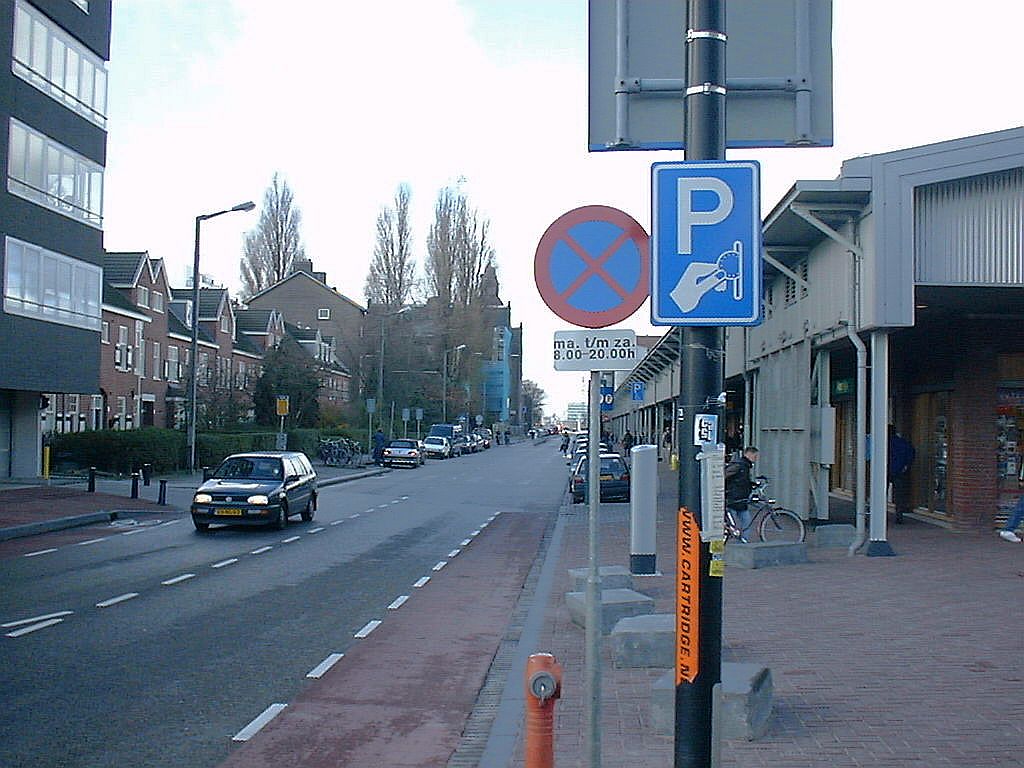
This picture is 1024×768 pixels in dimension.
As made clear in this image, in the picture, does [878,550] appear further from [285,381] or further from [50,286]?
[285,381]

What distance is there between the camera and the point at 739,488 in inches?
672

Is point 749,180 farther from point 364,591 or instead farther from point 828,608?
point 364,591

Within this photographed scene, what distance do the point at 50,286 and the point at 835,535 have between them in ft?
79.6

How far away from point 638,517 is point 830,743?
25.3 feet

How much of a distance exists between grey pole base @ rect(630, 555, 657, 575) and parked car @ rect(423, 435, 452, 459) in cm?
5656

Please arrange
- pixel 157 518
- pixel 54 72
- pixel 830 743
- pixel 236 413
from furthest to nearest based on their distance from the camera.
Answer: pixel 236 413
pixel 54 72
pixel 157 518
pixel 830 743

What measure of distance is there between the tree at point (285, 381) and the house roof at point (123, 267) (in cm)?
710

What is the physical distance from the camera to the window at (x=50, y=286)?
99.6ft

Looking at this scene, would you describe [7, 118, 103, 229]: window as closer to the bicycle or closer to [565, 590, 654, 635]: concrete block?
the bicycle

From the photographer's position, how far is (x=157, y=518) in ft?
81.8

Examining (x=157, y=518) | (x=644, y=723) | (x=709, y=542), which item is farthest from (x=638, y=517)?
(x=157, y=518)

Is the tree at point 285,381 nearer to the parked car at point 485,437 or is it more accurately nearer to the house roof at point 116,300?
the house roof at point 116,300

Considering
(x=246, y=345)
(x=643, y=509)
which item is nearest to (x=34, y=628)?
(x=643, y=509)

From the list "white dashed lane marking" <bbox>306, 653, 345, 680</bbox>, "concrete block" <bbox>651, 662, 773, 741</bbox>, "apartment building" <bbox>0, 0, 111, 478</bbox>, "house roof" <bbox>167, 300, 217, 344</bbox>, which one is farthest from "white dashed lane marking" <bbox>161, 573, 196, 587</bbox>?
"house roof" <bbox>167, 300, 217, 344</bbox>
